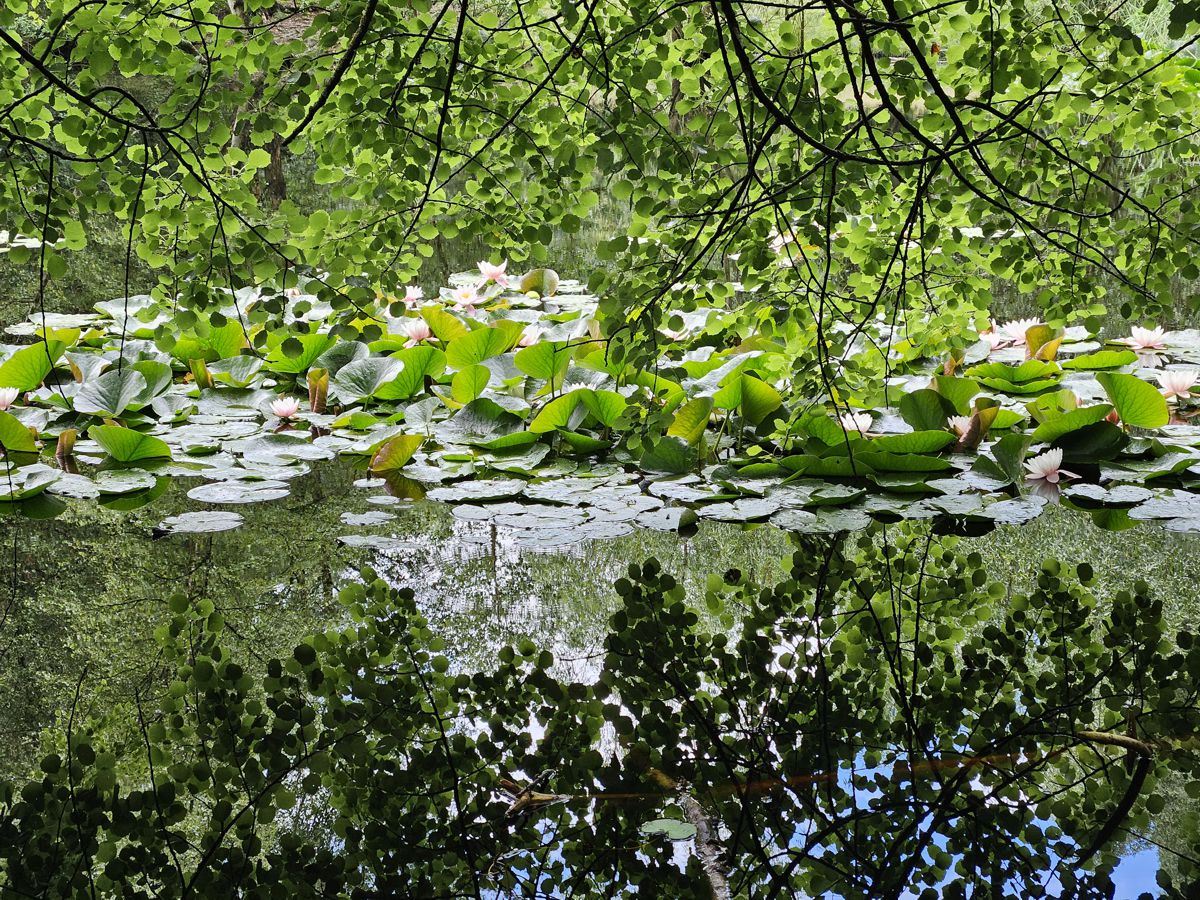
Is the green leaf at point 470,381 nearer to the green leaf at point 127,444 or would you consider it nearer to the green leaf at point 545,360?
the green leaf at point 545,360

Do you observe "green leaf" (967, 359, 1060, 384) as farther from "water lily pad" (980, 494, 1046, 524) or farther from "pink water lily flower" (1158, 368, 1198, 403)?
"water lily pad" (980, 494, 1046, 524)

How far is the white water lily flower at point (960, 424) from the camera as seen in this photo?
93.8 inches

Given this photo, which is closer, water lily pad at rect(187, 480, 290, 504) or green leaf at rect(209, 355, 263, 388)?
water lily pad at rect(187, 480, 290, 504)

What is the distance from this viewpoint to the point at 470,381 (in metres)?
2.60

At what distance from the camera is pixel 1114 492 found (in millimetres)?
2119

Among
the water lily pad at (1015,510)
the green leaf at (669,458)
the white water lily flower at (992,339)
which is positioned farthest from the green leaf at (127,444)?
the white water lily flower at (992,339)

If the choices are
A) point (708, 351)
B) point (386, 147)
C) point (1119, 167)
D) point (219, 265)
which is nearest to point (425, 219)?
point (386, 147)

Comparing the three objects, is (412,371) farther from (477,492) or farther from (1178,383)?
(1178,383)

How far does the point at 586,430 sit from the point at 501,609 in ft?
3.04

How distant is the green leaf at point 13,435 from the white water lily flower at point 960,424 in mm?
→ 2152

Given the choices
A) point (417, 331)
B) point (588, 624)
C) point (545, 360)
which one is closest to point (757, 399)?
point (545, 360)

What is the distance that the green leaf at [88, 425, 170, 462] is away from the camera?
234 centimetres

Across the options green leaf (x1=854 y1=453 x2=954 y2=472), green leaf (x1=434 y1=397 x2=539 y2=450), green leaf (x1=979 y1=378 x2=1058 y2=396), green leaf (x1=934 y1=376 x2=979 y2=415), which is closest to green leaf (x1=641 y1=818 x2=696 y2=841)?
green leaf (x1=854 y1=453 x2=954 y2=472)

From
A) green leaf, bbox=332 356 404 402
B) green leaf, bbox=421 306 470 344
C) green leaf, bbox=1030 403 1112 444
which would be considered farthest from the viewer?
green leaf, bbox=421 306 470 344
